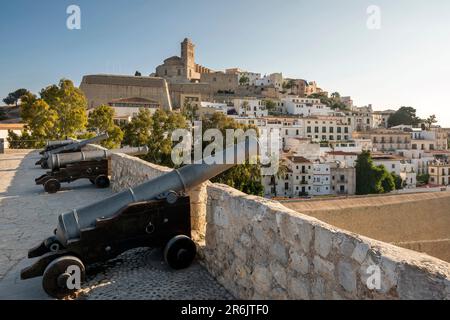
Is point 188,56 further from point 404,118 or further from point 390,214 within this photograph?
point 390,214

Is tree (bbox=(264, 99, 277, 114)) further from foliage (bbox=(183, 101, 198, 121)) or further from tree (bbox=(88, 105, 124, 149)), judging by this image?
tree (bbox=(88, 105, 124, 149))

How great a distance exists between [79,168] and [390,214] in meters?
24.3

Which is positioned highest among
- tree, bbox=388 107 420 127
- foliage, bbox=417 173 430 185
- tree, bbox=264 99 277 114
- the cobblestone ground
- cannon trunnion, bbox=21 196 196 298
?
tree, bbox=264 99 277 114

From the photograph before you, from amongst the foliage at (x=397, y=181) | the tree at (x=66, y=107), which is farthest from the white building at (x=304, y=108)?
the tree at (x=66, y=107)

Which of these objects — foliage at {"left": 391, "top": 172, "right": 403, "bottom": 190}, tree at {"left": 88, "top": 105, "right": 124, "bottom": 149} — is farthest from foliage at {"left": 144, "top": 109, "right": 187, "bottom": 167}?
foliage at {"left": 391, "top": 172, "right": 403, "bottom": 190}

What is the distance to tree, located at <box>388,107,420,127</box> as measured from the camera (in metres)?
83.4

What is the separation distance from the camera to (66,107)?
Answer: 923 inches

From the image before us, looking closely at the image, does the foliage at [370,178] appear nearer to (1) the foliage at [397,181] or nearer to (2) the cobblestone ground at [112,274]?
(1) the foliage at [397,181]

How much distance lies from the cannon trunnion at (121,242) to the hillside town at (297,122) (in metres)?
27.3

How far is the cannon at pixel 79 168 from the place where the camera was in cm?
803

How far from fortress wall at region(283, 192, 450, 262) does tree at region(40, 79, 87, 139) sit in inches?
568

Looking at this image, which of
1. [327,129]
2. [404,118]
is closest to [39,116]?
[327,129]

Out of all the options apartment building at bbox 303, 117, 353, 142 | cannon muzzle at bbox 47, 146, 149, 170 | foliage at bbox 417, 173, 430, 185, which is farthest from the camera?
apartment building at bbox 303, 117, 353, 142

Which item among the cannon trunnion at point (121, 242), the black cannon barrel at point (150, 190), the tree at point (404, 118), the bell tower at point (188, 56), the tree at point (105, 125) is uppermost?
the bell tower at point (188, 56)
